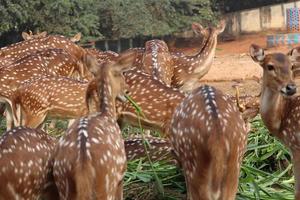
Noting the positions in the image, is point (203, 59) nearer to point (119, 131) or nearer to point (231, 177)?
point (119, 131)

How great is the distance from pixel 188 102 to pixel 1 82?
15.9 ft

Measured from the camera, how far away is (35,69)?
10398 millimetres

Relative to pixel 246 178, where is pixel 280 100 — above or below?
above

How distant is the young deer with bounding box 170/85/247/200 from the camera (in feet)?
17.8

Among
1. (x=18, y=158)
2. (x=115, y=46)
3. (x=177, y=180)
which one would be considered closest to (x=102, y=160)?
(x=18, y=158)

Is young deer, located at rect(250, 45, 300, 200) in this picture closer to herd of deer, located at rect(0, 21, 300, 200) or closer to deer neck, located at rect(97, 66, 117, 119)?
herd of deer, located at rect(0, 21, 300, 200)

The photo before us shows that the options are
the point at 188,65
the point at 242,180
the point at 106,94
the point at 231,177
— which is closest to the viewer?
the point at 231,177

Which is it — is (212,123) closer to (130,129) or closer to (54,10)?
(130,129)

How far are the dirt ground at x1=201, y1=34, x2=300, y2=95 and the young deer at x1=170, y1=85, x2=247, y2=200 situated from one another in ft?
27.7

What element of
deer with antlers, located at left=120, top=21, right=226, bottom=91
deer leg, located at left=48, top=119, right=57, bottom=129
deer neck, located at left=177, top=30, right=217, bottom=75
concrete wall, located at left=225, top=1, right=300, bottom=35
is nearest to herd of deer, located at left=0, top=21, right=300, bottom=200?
deer leg, located at left=48, top=119, right=57, bottom=129

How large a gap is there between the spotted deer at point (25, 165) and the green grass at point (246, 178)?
132 cm

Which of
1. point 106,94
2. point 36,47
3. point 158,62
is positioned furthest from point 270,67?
point 36,47

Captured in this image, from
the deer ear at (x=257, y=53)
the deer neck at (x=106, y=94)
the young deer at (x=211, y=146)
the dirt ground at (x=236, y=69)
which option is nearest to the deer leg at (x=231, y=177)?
the young deer at (x=211, y=146)

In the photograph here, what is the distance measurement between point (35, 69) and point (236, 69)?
1327 cm
